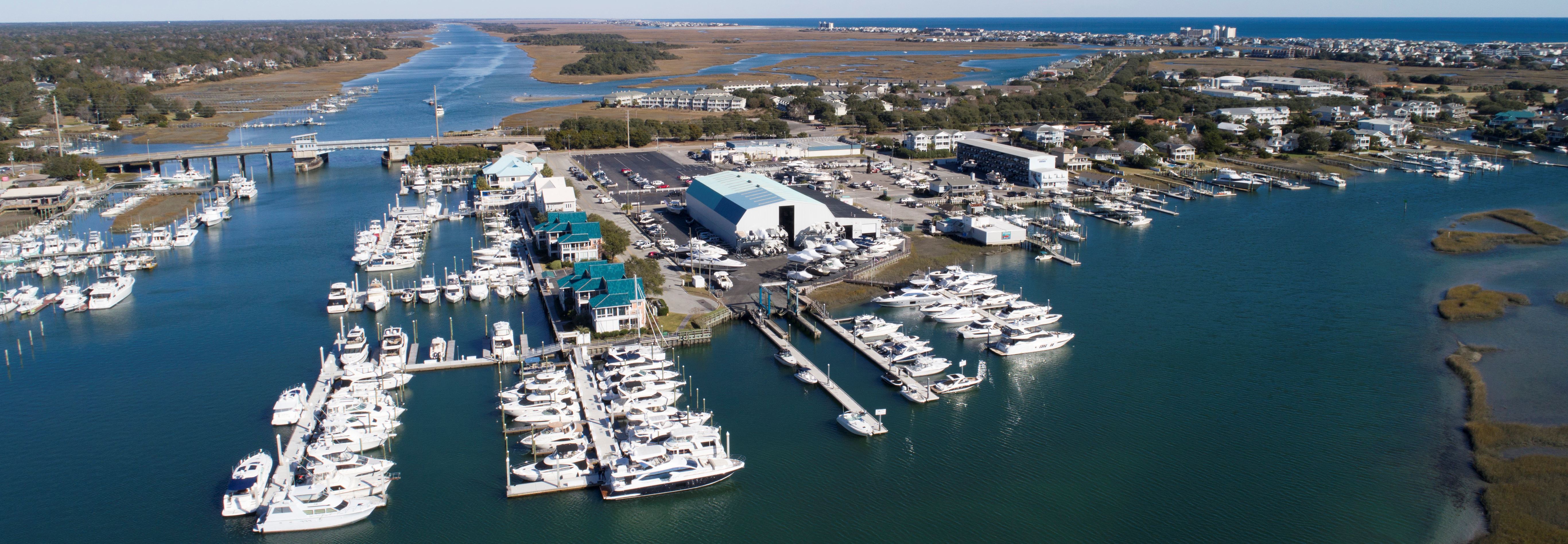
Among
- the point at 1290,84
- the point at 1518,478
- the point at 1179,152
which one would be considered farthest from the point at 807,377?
the point at 1290,84

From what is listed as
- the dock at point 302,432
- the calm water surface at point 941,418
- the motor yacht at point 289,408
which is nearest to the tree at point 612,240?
the calm water surface at point 941,418

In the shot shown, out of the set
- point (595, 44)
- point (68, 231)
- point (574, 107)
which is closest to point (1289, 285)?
point (68, 231)

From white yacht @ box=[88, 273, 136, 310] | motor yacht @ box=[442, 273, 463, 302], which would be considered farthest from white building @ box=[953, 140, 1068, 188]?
white yacht @ box=[88, 273, 136, 310]

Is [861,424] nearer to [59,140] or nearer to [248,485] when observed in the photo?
[248,485]

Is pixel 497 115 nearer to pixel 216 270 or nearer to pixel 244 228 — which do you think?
pixel 244 228

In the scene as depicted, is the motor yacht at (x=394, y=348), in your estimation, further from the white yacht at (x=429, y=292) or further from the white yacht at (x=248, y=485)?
the white yacht at (x=248, y=485)
